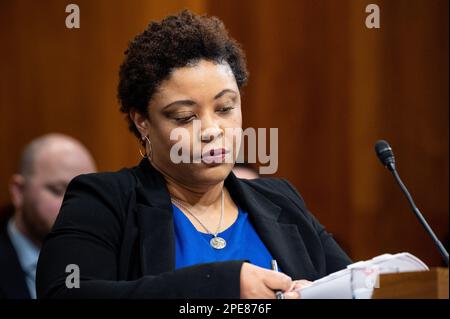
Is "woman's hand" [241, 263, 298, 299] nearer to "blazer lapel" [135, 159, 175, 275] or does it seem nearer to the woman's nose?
"blazer lapel" [135, 159, 175, 275]

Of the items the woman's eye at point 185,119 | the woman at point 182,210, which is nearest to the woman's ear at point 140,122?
the woman at point 182,210

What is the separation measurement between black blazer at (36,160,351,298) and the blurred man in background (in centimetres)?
134

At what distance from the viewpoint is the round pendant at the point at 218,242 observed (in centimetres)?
168

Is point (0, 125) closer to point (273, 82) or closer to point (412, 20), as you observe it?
point (273, 82)

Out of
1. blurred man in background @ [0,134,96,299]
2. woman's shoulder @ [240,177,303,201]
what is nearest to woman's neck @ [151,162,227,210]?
woman's shoulder @ [240,177,303,201]

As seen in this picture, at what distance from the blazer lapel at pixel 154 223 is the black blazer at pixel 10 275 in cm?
109

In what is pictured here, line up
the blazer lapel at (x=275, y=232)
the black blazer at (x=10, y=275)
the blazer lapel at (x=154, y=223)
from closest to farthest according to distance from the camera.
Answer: the blazer lapel at (x=154, y=223) < the blazer lapel at (x=275, y=232) < the black blazer at (x=10, y=275)

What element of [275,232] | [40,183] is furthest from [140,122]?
[40,183]

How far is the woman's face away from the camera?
165 cm

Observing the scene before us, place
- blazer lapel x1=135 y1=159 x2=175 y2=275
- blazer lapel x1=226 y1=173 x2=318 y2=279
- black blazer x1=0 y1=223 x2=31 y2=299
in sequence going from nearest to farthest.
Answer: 1. blazer lapel x1=135 y1=159 x2=175 y2=275
2. blazer lapel x1=226 y1=173 x2=318 y2=279
3. black blazer x1=0 y1=223 x2=31 y2=299

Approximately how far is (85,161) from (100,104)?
31 centimetres

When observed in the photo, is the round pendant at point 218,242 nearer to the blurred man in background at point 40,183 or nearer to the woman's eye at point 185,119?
the woman's eye at point 185,119

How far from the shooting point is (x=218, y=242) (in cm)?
169

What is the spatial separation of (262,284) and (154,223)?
0.31m
